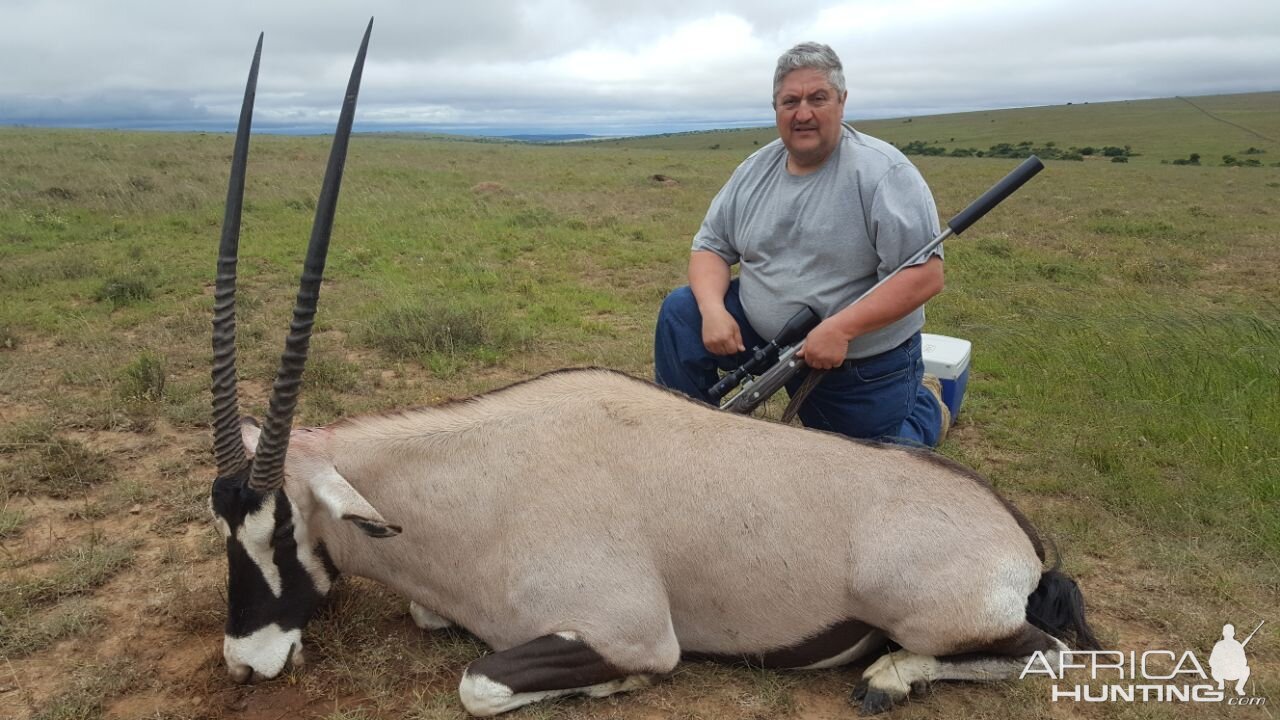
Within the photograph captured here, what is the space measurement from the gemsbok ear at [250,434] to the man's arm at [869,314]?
106 inches

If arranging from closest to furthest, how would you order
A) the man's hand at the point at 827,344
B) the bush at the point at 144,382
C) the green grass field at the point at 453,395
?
the green grass field at the point at 453,395
the man's hand at the point at 827,344
the bush at the point at 144,382

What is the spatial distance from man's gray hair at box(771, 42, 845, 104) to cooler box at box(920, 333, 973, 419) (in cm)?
252

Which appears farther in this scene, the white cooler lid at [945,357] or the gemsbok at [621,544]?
the white cooler lid at [945,357]

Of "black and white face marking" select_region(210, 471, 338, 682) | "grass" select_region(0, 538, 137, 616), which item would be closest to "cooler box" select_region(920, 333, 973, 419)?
"black and white face marking" select_region(210, 471, 338, 682)

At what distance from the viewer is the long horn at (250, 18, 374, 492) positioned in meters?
2.67

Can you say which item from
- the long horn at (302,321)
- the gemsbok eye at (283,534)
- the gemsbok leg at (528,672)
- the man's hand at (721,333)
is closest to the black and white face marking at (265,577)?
the gemsbok eye at (283,534)

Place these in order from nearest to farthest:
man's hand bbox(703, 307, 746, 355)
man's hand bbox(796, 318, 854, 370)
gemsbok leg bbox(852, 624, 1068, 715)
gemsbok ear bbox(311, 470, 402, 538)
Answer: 1. gemsbok ear bbox(311, 470, 402, 538)
2. gemsbok leg bbox(852, 624, 1068, 715)
3. man's hand bbox(796, 318, 854, 370)
4. man's hand bbox(703, 307, 746, 355)

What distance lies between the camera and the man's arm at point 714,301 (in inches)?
187

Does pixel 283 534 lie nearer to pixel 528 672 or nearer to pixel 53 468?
pixel 528 672

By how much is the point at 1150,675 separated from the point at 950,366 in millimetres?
2983

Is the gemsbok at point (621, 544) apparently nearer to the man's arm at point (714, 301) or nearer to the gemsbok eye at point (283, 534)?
the gemsbok eye at point (283, 534)

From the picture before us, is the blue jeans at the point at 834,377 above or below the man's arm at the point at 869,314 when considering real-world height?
below

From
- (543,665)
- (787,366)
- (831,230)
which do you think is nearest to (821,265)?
(831,230)

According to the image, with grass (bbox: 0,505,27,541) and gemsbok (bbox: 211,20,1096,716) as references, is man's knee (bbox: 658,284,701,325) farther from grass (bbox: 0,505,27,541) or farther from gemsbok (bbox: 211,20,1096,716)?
grass (bbox: 0,505,27,541)
